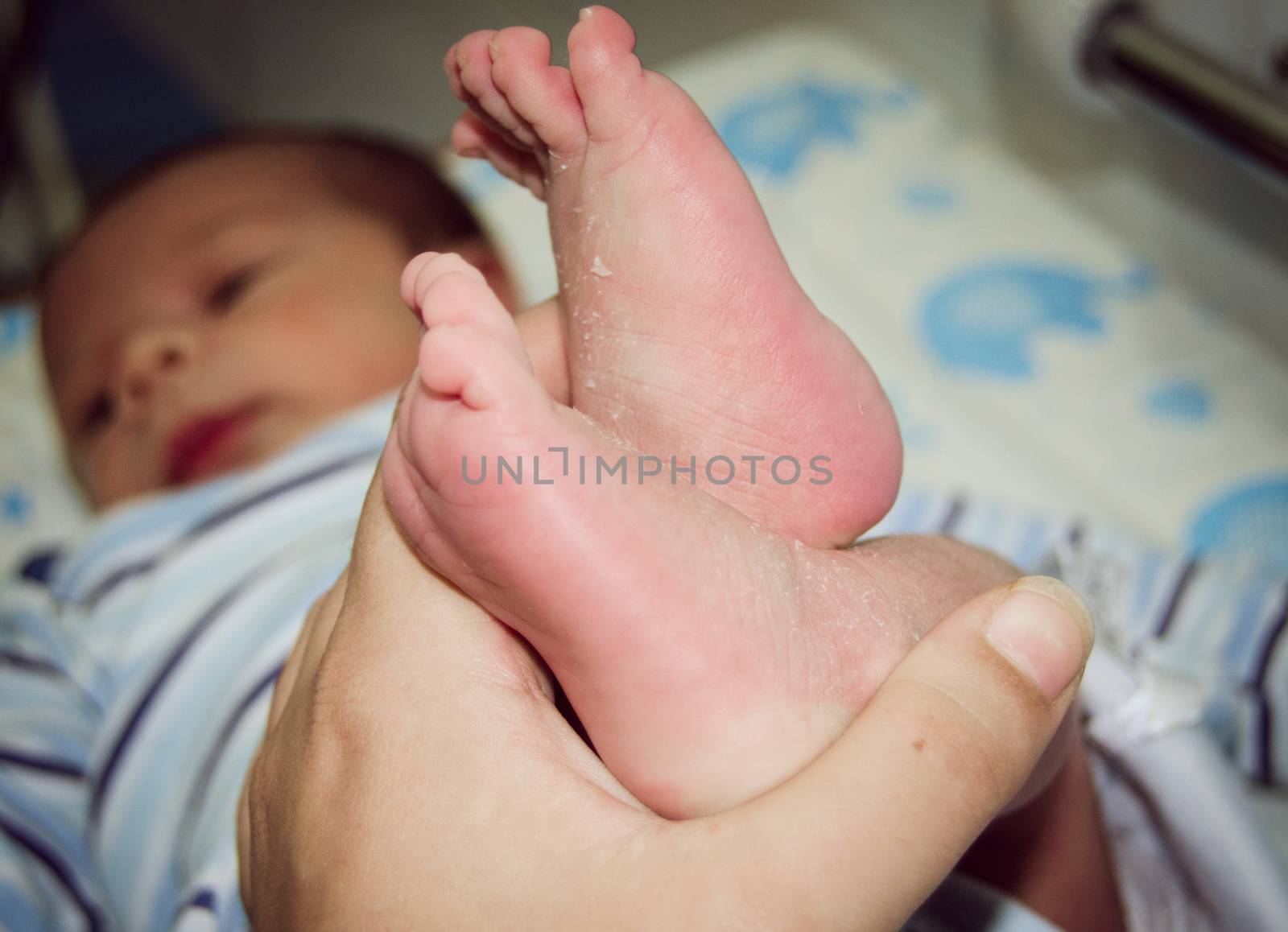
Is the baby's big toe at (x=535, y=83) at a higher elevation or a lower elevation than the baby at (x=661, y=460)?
higher

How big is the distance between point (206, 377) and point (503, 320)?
599 mm

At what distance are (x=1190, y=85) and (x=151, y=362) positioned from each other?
842 mm

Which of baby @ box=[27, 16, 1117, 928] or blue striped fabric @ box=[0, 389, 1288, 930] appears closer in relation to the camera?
baby @ box=[27, 16, 1117, 928]

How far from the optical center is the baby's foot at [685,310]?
1.27 feet

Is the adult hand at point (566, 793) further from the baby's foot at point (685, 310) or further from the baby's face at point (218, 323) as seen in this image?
the baby's face at point (218, 323)

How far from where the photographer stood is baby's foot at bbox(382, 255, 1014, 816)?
317 millimetres

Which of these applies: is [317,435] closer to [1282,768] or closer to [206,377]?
[206,377]

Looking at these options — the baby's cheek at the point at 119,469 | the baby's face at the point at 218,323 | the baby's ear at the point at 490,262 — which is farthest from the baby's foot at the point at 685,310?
the baby's cheek at the point at 119,469

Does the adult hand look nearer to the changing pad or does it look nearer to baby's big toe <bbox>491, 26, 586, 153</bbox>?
baby's big toe <bbox>491, 26, 586, 153</bbox>

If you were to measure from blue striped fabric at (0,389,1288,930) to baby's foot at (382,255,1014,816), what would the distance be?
0.84 feet

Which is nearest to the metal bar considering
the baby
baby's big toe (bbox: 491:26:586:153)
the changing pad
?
the changing pad

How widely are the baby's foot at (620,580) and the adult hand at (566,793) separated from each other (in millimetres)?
20

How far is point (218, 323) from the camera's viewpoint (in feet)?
2.71

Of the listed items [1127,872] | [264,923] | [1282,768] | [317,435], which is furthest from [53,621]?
[1282,768]
